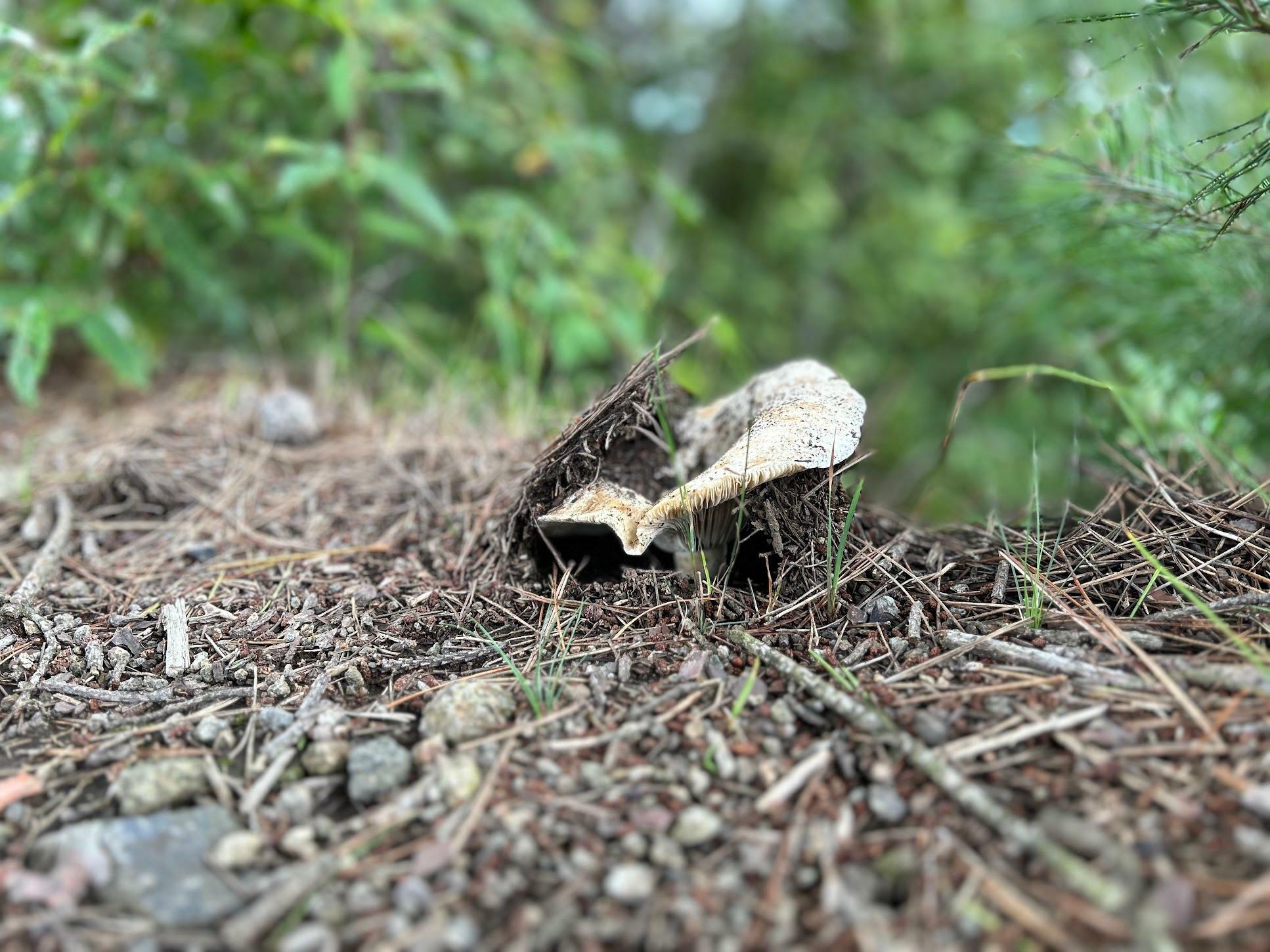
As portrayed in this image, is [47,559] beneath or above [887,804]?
above

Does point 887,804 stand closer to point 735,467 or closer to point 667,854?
point 667,854

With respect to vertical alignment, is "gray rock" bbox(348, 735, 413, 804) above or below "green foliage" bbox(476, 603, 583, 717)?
below

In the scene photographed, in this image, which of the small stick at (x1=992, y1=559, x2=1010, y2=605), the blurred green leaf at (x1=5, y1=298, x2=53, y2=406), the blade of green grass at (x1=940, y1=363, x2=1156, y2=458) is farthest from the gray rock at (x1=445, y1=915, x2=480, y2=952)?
the blurred green leaf at (x1=5, y1=298, x2=53, y2=406)

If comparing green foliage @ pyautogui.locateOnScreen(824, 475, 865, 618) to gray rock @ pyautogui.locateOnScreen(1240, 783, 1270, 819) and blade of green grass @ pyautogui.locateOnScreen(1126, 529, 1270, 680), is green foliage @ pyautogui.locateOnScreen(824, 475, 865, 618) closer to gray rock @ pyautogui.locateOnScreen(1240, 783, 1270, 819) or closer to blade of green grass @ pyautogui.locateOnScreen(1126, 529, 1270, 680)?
blade of green grass @ pyautogui.locateOnScreen(1126, 529, 1270, 680)

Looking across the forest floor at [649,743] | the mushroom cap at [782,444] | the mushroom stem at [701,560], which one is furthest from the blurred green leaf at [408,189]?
the mushroom stem at [701,560]

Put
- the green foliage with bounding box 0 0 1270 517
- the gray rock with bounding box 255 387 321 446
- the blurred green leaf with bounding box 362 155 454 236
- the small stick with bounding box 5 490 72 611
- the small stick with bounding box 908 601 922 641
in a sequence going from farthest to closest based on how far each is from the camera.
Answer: the blurred green leaf with bounding box 362 155 454 236 → the gray rock with bounding box 255 387 321 446 → the green foliage with bounding box 0 0 1270 517 → the small stick with bounding box 5 490 72 611 → the small stick with bounding box 908 601 922 641

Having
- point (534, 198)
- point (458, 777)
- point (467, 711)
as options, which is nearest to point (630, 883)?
point (458, 777)
